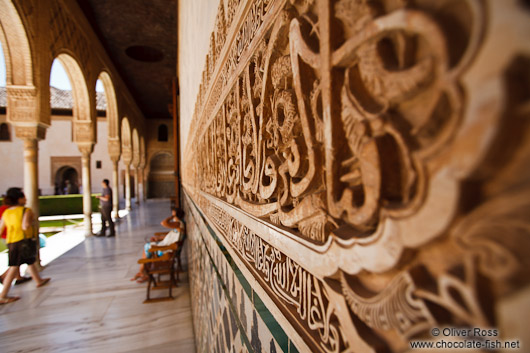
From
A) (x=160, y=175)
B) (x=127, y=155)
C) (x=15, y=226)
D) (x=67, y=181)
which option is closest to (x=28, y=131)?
(x=15, y=226)

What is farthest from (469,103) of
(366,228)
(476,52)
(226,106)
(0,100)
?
(0,100)

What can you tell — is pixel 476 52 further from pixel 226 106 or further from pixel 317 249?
pixel 226 106

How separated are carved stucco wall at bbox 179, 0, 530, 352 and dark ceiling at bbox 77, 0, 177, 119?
6.13m

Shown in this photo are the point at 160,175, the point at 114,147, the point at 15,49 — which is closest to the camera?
the point at 15,49

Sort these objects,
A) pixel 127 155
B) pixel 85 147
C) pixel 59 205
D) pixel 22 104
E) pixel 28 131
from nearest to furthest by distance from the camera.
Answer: pixel 22 104 < pixel 28 131 < pixel 85 147 < pixel 59 205 < pixel 127 155

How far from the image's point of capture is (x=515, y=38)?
5.0 inches

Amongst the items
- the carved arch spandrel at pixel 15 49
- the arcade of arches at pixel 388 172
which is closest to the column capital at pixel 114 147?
the carved arch spandrel at pixel 15 49

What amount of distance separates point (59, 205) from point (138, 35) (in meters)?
8.04

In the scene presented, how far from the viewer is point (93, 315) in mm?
2512

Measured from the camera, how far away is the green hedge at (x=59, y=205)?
409 inches

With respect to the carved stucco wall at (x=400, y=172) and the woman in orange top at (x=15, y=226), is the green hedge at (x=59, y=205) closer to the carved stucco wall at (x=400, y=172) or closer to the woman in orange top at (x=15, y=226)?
the woman in orange top at (x=15, y=226)

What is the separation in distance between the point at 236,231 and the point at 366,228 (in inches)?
19.1

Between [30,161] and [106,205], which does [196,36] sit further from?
[106,205]

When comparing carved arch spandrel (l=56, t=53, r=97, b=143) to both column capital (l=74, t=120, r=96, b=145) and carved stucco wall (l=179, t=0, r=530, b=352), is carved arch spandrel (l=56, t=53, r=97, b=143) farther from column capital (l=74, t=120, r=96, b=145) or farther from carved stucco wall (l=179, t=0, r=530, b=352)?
carved stucco wall (l=179, t=0, r=530, b=352)
